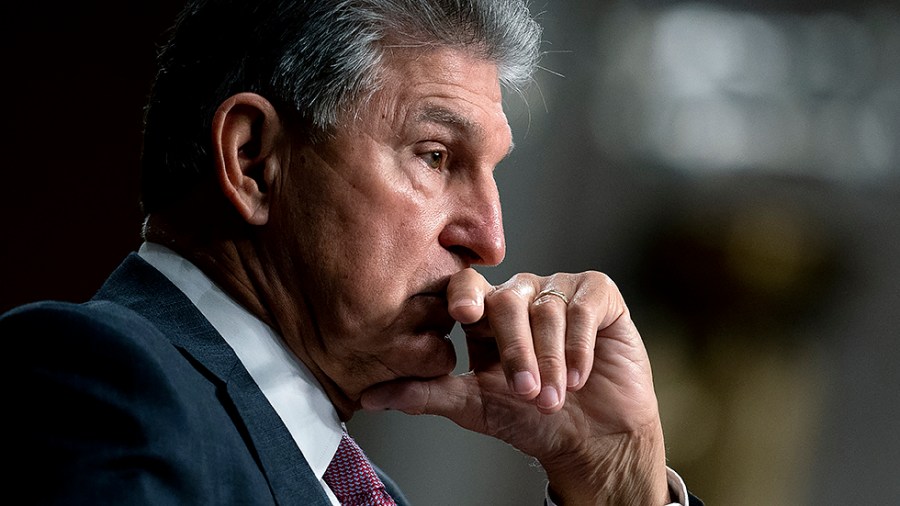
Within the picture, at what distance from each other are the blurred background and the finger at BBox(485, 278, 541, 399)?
2112 mm

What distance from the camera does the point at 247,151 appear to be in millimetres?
1306

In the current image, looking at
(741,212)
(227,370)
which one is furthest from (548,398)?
(741,212)

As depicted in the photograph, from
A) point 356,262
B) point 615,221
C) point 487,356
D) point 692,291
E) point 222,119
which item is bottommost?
point 692,291

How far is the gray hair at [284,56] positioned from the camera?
1.27 metres

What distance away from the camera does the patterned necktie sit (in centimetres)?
130

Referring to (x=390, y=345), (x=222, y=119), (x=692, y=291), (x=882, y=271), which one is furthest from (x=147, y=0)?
(x=882, y=271)

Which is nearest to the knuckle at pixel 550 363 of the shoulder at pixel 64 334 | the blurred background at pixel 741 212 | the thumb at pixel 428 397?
the thumb at pixel 428 397

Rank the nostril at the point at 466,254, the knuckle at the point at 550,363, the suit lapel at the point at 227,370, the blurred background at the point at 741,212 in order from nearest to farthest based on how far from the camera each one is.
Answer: the suit lapel at the point at 227,370 → the knuckle at the point at 550,363 → the nostril at the point at 466,254 → the blurred background at the point at 741,212

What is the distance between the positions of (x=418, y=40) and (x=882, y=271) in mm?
2922

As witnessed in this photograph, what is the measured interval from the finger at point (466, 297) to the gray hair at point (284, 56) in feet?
0.84

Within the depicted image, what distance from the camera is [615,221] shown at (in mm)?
3625

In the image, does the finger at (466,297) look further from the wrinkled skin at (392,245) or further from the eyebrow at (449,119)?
the eyebrow at (449,119)

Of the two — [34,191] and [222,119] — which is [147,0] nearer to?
[34,191]

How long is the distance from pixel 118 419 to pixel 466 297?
0.48 meters
